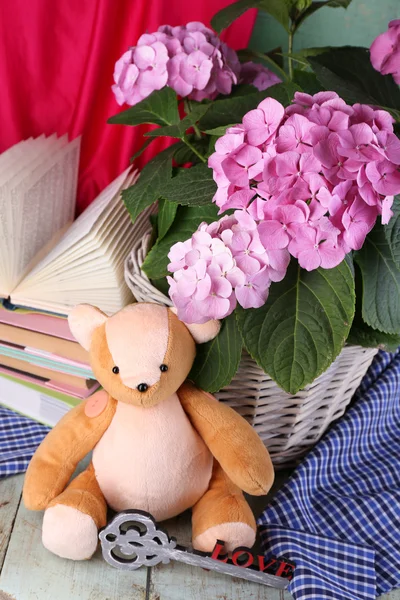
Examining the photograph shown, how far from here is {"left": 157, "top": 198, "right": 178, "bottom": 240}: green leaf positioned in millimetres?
964

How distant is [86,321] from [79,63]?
0.69 m

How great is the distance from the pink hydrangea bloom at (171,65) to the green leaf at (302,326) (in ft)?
1.25

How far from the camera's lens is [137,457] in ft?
2.87

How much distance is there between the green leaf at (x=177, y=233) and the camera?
94cm

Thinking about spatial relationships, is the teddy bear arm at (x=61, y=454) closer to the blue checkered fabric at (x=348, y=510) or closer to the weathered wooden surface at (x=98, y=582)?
the weathered wooden surface at (x=98, y=582)

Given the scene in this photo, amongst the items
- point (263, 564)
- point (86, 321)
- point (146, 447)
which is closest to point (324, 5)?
point (86, 321)

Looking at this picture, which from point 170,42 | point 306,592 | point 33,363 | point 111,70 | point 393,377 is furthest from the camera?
point 111,70

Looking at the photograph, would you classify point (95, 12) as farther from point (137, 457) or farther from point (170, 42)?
point (137, 457)

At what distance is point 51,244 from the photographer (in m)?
1.25

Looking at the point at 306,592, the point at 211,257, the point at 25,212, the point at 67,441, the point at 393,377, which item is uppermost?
the point at 211,257

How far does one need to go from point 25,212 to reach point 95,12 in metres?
0.43

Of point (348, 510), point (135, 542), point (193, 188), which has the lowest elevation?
point (348, 510)

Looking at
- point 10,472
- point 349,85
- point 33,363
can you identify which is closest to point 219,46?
point 349,85

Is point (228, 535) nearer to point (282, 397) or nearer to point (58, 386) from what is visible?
point (282, 397)
